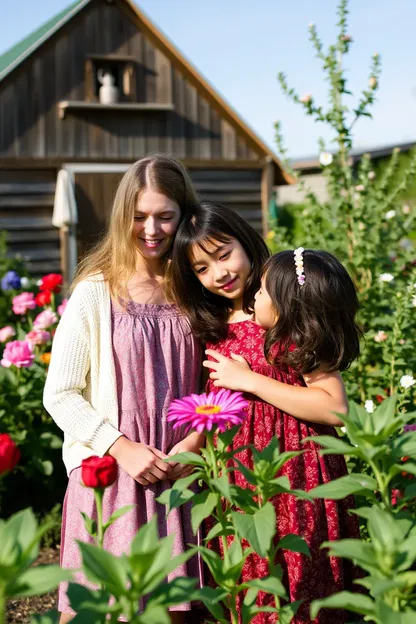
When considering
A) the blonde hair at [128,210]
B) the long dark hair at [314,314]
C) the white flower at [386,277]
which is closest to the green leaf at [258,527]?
the long dark hair at [314,314]

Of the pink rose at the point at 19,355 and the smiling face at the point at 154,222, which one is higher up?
the smiling face at the point at 154,222

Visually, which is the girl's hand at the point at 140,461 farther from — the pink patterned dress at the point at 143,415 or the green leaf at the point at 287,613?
the green leaf at the point at 287,613

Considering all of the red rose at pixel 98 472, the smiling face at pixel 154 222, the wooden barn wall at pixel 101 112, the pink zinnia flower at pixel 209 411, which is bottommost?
the red rose at pixel 98 472

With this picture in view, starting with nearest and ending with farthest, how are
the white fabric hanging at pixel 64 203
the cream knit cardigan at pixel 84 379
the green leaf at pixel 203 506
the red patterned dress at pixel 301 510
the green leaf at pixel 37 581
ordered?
the green leaf at pixel 37 581, the green leaf at pixel 203 506, the red patterned dress at pixel 301 510, the cream knit cardigan at pixel 84 379, the white fabric hanging at pixel 64 203

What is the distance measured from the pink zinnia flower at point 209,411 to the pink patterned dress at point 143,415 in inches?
23.2

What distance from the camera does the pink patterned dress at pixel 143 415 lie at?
87.5 inches

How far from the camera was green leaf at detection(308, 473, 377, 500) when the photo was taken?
4.16ft

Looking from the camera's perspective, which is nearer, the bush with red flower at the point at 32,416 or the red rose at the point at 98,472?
the red rose at the point at 98,472

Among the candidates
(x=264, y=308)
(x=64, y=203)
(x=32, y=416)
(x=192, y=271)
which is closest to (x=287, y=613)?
(x=264, y=308)

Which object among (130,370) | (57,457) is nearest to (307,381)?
(130,370)

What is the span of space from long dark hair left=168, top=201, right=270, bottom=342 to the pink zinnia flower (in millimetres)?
661

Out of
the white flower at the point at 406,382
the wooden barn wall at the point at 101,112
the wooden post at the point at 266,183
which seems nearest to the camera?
the white flower at the point at 406,382

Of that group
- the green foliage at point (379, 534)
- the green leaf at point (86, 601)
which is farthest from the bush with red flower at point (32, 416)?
the green leaf at point (86, 601)

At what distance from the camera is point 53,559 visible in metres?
3.82
